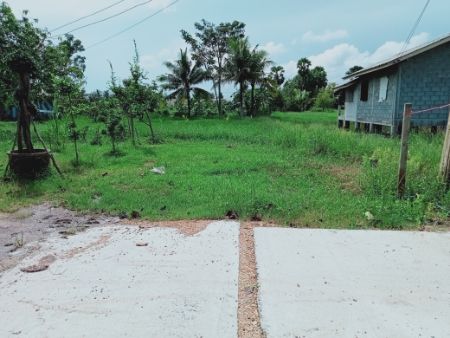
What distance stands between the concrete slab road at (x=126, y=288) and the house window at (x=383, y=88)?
12977 mm

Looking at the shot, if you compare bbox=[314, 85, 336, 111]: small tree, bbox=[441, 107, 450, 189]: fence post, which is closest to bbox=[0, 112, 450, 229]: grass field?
bbox=[441, 107, 450, 189]: fence post

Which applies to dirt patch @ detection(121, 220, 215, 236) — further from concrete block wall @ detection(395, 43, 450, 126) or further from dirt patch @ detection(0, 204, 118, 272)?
concrete block wall @ detection(395, 43, 450, 126)

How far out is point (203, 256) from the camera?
11.9 ft

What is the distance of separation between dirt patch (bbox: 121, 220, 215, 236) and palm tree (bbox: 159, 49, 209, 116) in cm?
2519

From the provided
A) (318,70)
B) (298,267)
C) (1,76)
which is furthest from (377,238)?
(318,70)

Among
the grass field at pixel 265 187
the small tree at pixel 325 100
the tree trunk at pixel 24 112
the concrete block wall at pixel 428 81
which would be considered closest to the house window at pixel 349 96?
the concrete block wall at pixel 428 81

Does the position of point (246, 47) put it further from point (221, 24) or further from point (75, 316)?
point (75, 316)

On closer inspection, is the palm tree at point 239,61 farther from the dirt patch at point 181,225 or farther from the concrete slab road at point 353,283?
the concrete slab road at point 353,283

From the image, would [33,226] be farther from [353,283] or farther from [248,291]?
[353,283]

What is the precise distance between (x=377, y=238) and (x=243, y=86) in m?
26.2

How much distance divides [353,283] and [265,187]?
345cm

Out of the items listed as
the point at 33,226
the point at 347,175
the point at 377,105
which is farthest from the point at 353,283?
the point at 377,105

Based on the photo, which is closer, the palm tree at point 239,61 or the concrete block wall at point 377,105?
the concrete block wall at point 377,105

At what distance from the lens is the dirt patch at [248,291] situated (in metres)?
2.50
